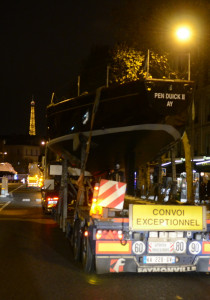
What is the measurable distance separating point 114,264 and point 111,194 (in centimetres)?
122

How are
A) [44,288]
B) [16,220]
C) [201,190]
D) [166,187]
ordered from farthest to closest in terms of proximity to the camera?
[201,190] → [16,220] → [166,187] → [44,288]

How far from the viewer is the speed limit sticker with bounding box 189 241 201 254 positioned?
25.5 feet

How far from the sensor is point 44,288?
283 inches

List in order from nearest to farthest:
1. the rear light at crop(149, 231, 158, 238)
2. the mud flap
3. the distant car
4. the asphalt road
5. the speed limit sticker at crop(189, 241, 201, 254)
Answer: the asphalt road, the mud flap, the rear light at crop(149, 231, 158, 238), the speed limit sticker at crop(189, 241, 201, 254), the distant car

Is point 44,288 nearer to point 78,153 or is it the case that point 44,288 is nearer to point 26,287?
point 26,287

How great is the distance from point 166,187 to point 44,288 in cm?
473

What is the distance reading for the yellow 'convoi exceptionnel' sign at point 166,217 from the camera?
299 inches

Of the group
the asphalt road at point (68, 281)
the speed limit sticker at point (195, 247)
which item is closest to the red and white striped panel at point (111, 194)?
the asphalt road at point (68, 281)

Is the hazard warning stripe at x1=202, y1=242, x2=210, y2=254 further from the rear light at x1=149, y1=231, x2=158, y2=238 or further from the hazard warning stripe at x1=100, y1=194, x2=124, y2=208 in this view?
the hazard warning stripe at x1=100, y1=194, x2=124, y2=208

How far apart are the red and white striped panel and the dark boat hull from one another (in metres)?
2.01

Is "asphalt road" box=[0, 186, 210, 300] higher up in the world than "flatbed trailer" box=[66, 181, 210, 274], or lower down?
lower down

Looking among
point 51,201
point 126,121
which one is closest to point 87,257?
point 126,121

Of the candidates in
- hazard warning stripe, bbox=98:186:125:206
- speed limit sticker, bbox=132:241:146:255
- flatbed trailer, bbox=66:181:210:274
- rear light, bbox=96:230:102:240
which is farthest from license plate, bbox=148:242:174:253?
hazard warning stripe, bbox=98:186:125:206

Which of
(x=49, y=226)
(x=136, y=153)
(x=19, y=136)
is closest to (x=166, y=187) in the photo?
(x=136, y=153)
